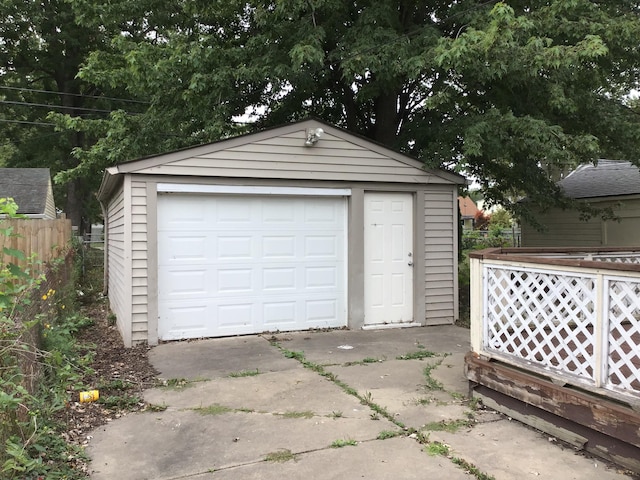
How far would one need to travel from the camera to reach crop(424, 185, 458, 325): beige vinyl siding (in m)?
7.83

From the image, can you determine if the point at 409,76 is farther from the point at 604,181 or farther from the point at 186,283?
the point at 604,181

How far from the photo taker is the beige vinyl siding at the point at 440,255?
7.83 m

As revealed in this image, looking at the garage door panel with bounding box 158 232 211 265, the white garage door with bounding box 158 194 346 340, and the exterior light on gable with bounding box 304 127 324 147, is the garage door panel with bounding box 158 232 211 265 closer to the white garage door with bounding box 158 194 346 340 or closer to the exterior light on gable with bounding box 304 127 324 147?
the white garage door with bounding box 158 194 346 340

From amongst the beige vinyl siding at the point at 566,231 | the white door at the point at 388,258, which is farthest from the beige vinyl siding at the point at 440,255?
the beige vinyl siding at the point at 566,231

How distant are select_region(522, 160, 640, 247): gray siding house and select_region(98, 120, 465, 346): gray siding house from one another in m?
6.44

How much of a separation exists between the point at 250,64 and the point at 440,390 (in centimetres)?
677

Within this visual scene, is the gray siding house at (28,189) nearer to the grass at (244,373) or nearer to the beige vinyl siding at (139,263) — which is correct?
the beige vinyl siding at (139,263)

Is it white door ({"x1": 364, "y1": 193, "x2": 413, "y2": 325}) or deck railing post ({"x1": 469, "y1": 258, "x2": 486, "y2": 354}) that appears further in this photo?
white door ({"x1": 364, "y1": 193, "x2": 413, "y2": 325})

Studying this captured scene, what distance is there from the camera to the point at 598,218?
509 inches

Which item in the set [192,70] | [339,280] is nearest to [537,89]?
[339,280]

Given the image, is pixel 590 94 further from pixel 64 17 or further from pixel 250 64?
pixel 64 17

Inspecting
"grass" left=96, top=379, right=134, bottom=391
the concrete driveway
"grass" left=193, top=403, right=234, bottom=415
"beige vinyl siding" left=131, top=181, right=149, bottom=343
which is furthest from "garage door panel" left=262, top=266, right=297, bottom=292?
"grass" left=193, top=403, right=234, bottom=415

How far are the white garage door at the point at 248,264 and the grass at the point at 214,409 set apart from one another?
8.46 ft

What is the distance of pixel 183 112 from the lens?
9.94 m
